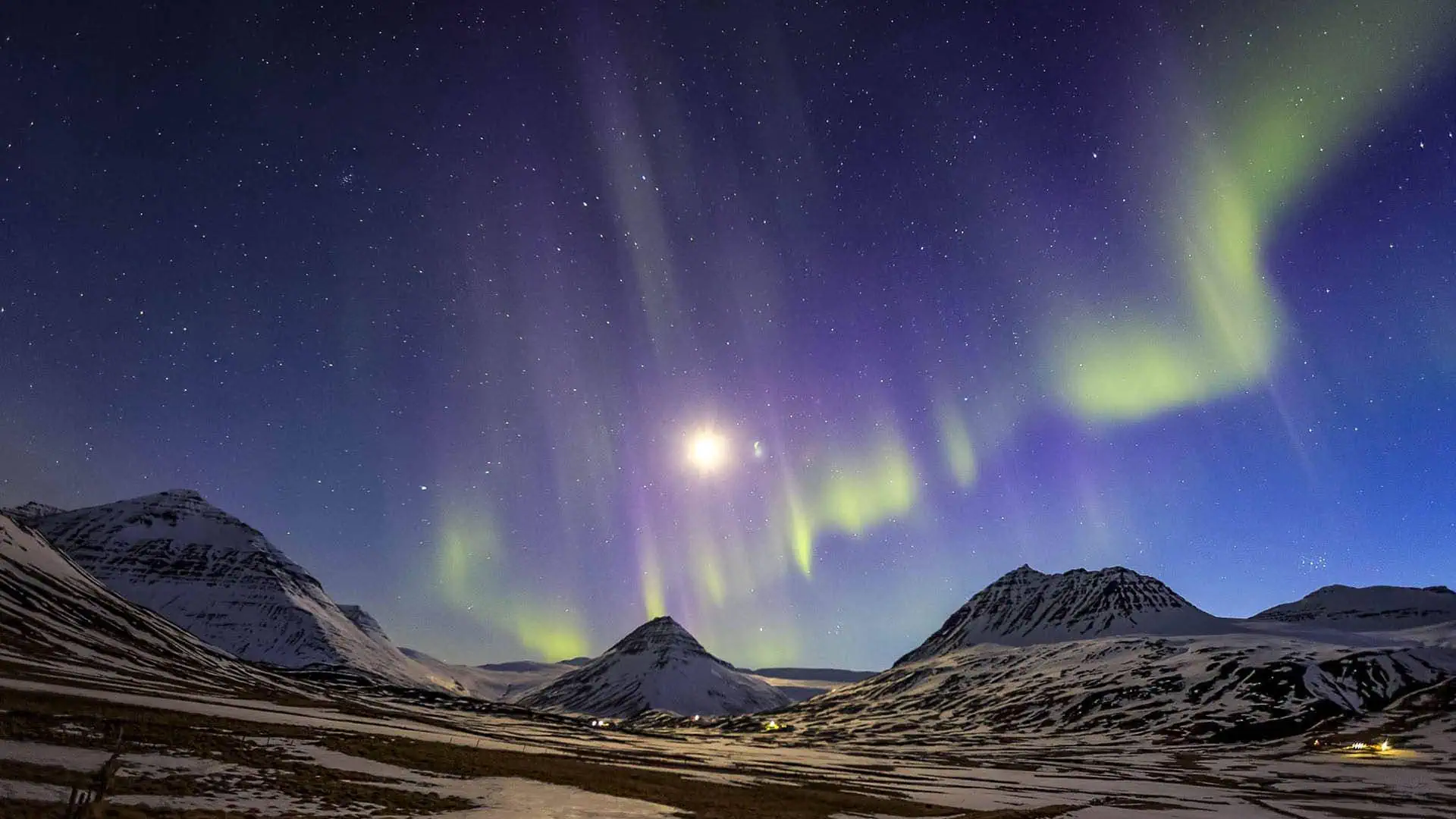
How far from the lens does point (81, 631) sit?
115 metres

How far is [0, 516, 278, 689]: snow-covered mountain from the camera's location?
88.7 m

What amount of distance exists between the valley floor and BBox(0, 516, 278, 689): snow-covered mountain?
99.1 feet

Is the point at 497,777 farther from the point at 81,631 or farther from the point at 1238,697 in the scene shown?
the point at 1238,697

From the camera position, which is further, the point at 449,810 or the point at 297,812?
the point at 449,810

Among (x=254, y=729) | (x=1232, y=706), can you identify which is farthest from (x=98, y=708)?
(x=1232, y=706)

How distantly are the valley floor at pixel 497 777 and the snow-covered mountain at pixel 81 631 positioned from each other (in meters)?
30.2

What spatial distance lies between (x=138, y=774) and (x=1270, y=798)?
268 ft

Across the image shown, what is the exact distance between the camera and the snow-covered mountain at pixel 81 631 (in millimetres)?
88681

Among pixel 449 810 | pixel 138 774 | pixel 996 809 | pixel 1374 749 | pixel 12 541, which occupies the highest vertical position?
pixel 12 541

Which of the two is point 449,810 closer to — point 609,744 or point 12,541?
point 609,744

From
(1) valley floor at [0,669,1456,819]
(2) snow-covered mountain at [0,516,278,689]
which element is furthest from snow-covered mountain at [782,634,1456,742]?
(2) snow-covered mountain at [0,516,278,689]

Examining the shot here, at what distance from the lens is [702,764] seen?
6291 centimetres

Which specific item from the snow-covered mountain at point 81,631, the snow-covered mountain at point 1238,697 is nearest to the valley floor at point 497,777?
the snow-covered mountain at point 81,631

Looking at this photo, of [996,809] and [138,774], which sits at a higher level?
[138,774]
